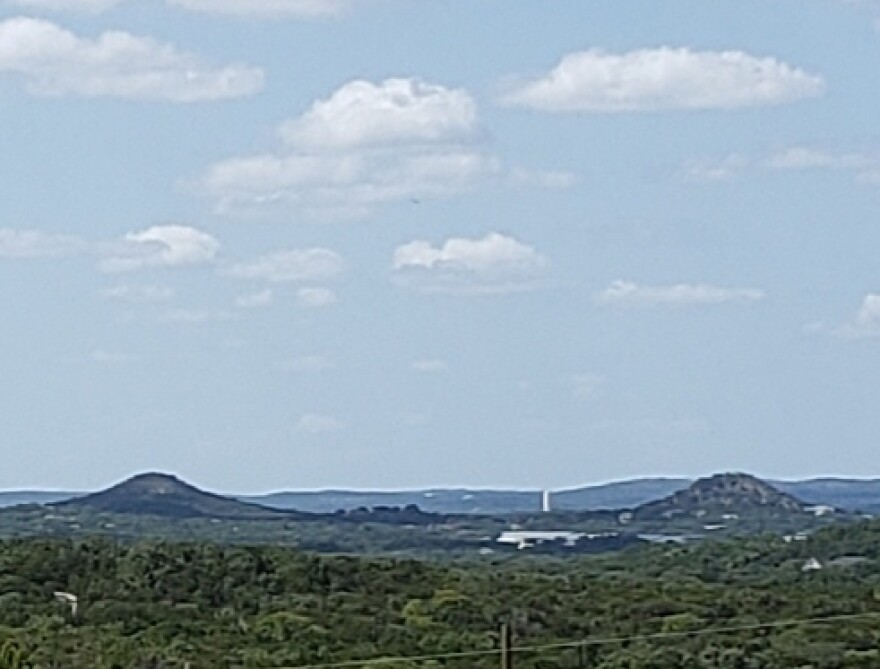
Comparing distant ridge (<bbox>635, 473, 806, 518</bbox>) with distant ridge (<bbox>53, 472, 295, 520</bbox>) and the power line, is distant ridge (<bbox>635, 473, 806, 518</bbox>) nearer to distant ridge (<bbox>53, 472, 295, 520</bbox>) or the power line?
distant ridge (<bbox>53, 472, 295, 520</bbox>)

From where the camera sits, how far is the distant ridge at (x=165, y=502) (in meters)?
148

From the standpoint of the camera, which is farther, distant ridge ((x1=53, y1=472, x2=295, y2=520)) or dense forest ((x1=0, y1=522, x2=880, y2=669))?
distant ridge ((x1=53, y1=472, x2=295, y2=520))

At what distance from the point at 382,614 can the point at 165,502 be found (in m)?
104

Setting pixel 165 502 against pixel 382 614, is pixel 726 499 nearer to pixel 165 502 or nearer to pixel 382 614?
pixel 165 502

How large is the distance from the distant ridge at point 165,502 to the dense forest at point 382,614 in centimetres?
7858

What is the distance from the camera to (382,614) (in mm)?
51469

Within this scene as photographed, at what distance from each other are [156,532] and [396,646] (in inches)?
2875

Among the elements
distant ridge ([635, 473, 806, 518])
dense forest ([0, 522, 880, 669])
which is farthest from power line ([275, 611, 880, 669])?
distant ridge ([635, 473, 806, 518])

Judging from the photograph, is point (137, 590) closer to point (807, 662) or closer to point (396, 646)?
point (396, 646)

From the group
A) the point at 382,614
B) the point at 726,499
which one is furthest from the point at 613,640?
the point at 726,499

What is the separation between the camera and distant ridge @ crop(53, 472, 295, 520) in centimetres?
14825

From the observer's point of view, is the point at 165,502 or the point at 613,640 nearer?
the point at 613,640

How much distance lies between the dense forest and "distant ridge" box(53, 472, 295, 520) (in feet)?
258

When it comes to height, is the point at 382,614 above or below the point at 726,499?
below
